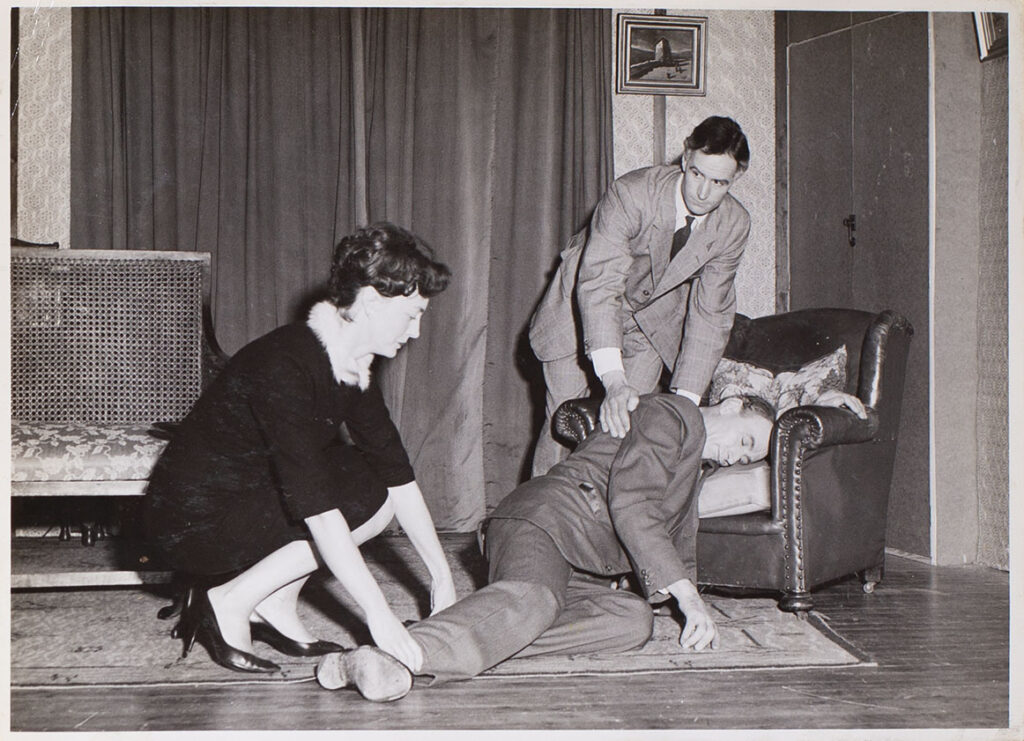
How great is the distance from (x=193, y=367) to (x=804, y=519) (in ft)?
6.71

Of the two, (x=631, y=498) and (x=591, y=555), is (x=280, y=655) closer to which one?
(x=591, y=555)

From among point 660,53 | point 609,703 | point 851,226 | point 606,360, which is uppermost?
point 660,53

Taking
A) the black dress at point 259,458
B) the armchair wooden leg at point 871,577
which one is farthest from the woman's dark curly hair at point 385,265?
the armchair wooden leg at point 871,577

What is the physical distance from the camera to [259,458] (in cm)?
212

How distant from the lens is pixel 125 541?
12.2 ft

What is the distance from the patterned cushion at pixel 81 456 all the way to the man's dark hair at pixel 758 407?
172cm

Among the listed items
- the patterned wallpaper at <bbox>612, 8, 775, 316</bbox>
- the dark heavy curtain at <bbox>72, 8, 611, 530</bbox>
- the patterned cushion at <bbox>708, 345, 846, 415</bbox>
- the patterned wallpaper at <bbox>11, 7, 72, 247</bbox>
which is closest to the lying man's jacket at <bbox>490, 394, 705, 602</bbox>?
the patterned cushion at <bbox>708, 345, 846, 415</bbox>

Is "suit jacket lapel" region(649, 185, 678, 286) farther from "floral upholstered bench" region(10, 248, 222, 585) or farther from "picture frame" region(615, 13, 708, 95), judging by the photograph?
"picture frame" region(615, 13, 708, 95)

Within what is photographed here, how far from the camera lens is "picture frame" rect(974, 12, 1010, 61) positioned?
3121 millimetres

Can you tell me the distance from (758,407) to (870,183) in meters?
1.32

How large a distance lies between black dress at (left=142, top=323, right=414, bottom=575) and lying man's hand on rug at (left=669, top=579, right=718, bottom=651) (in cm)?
68

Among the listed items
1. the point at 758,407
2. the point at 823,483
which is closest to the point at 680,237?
the point at 758,407

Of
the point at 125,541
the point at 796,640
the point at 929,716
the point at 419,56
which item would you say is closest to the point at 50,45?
the point at 419,56

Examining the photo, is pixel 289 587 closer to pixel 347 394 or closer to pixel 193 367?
pixel 347 394
